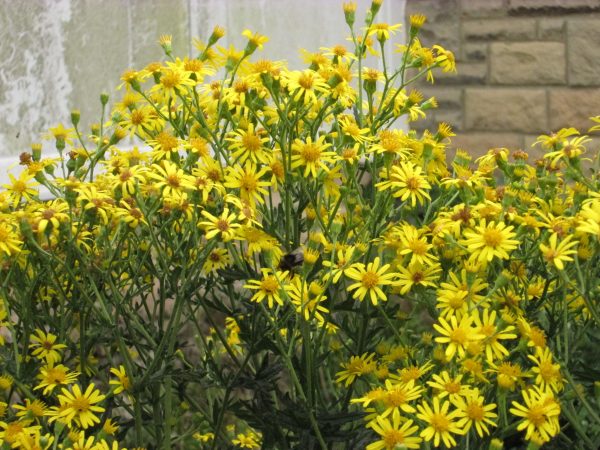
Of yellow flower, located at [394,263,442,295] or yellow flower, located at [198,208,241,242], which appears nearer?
yellow flower, located at [198,208,241,242]

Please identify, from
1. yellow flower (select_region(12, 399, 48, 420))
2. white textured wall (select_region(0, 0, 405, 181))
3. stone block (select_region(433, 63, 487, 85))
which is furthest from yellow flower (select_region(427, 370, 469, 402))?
stone block (select_region(433, 63, 487, 85))

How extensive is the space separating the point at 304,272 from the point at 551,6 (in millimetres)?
3485

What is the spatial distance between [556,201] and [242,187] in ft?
2.19

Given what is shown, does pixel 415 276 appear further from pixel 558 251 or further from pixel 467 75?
pixel 467 75

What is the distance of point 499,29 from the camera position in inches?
189

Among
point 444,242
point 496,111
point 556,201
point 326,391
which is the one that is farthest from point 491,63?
point 444,242

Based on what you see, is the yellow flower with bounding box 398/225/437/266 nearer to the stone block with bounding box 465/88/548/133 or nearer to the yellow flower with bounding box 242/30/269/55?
the yellow flower with bounding box 242/30/269/55

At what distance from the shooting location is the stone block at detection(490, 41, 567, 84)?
471 cm

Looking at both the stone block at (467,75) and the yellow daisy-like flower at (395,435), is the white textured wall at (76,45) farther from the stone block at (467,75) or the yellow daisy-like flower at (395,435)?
the yellow daisy-like flower at (395,435)

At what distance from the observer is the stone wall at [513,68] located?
4.67m

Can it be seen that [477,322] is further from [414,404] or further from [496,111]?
[496,111]

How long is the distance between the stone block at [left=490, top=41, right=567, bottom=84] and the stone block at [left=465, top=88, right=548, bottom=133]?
0.20 ft

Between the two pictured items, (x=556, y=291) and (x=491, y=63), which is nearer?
(x=556, y=291)

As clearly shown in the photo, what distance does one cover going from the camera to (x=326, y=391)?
305 cm
